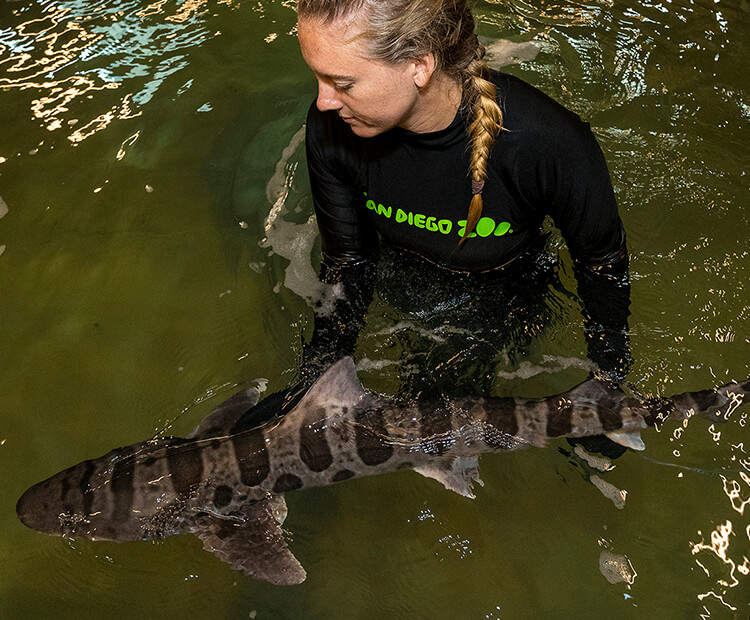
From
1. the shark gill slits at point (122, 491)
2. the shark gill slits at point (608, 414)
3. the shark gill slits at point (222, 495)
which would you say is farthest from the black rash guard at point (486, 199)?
the shark gill slits at point (122, 491)

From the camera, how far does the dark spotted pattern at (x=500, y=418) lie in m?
2.95

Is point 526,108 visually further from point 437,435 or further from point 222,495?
point 222,495

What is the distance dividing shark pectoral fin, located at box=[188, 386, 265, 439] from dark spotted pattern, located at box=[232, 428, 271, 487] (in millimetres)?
188

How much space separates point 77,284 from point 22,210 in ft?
2.52

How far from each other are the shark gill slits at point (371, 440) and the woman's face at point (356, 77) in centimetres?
134

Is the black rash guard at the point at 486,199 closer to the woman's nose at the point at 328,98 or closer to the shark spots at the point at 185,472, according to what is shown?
the woman's nose at the point at 328,98

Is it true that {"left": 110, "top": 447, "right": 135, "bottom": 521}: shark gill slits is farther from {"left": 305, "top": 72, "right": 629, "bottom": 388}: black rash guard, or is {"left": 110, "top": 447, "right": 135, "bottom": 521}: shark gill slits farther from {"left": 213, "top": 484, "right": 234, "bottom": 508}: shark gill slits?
{"left": 305, "top": 72, "right": 629, "bottom": 388}: black rash guard

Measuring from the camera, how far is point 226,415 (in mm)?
3146

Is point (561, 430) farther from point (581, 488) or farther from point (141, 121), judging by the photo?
point (141, 121)

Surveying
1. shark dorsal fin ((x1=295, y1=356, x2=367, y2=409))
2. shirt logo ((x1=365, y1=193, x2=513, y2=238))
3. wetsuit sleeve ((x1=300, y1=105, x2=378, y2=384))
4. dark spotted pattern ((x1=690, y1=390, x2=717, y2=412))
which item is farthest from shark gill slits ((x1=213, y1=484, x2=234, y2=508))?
dark spotted pattern ((x1=690, y1=390, x2=717, y2=412))

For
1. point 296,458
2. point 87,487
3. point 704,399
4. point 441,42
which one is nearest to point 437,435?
point 296,458

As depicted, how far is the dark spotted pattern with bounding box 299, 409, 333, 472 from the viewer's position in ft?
9.46

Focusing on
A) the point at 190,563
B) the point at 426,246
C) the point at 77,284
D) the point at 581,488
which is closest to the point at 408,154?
the point at 426,246

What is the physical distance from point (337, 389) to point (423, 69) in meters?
1.46
